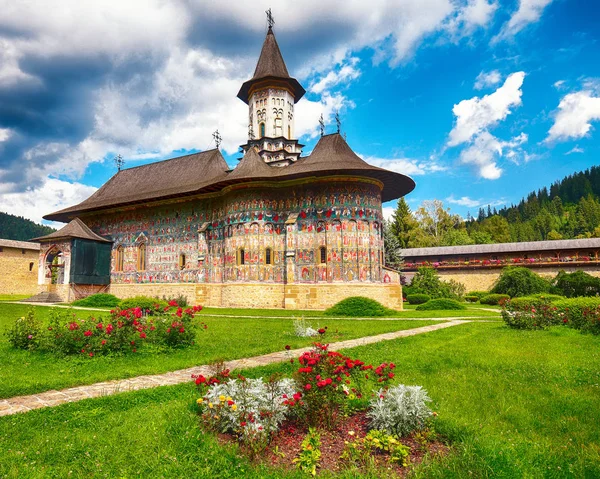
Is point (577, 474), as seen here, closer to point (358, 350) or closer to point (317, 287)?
point (358, 350)

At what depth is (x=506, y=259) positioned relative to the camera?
124 feet

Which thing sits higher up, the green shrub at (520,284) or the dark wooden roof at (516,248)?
the dark wooden roof at (516,248)

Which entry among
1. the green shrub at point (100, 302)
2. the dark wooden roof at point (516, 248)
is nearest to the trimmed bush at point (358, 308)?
the green shrub at point (100, 302)

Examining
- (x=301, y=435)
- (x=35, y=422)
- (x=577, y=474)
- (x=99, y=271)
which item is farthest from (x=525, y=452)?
(x=99, y=271)

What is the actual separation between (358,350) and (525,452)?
17.0 ft

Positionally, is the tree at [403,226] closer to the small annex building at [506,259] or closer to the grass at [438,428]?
the small annex building at [506,259]

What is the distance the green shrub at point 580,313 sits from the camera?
37.5 feet

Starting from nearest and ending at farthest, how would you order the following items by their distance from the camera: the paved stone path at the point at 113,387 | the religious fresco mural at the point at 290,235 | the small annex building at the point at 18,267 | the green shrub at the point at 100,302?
the paved stone path at the point at 113,387, the religious fresco mural at the point at 290,235, the green shrub at the point at 100,302, the small annex building at the point at 18,267

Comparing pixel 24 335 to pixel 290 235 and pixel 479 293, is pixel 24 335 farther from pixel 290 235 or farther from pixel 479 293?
pixel 479 293

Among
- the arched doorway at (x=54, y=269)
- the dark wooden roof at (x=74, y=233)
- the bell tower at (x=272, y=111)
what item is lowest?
the arched doorway at (x=54, y=269)

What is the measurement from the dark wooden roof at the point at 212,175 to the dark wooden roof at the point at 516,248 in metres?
14.0

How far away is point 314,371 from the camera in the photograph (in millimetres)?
4586

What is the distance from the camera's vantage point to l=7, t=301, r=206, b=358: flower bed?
8.05 metres

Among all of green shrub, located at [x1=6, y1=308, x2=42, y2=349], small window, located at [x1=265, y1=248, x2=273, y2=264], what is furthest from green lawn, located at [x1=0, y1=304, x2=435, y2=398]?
small window, located at [x1=265, y1=248, x2=273, y2=264]
